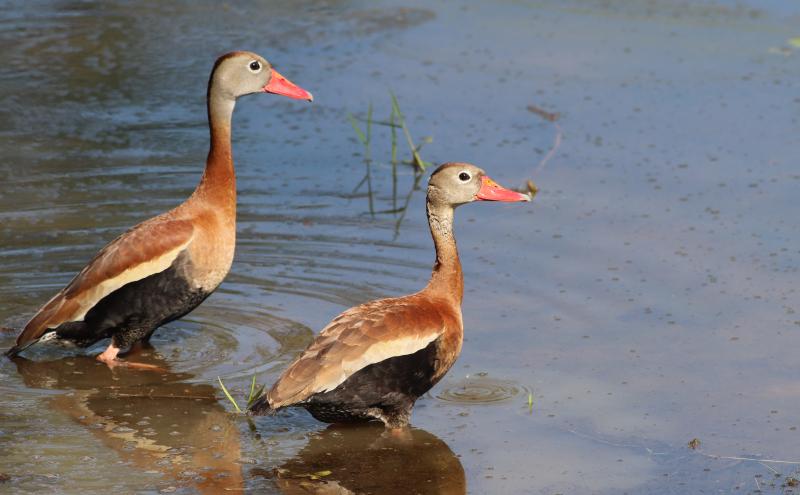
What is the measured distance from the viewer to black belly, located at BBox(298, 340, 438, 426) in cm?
668

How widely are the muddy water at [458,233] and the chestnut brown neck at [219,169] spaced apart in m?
0.82

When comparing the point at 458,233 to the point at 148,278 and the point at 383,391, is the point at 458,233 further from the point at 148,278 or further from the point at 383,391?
the point at 383,391

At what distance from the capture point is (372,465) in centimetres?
661

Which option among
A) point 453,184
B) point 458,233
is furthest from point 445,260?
point 458,233

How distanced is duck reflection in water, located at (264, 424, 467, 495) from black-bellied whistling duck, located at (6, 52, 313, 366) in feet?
4.34

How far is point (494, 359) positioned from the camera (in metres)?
7.75

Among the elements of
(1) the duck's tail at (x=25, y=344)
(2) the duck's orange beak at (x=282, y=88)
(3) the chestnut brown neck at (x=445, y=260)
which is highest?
(2) the duck's orange beak at (x=282, y=88)

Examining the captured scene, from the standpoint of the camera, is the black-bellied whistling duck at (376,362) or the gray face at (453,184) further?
the gray face at (453,184)

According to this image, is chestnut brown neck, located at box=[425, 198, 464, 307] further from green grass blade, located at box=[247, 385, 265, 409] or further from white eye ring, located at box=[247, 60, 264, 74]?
white eye ring, located at box=[247, 60, 264, 74]

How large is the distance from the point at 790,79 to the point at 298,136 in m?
4.37

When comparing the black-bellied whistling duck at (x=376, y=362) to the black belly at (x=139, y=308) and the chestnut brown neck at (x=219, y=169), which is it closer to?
the black belly at (x=139, y=308)

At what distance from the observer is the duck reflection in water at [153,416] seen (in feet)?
21.1

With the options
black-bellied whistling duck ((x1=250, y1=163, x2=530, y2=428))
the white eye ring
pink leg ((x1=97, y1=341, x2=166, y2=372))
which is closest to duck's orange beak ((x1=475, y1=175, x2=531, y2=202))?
black-bellied whistling duck ((x1=250, y1=163, x2=530, y2=428))

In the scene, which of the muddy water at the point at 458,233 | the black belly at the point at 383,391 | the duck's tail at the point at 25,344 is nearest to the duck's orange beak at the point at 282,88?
the muddy water at the point at 458,233
